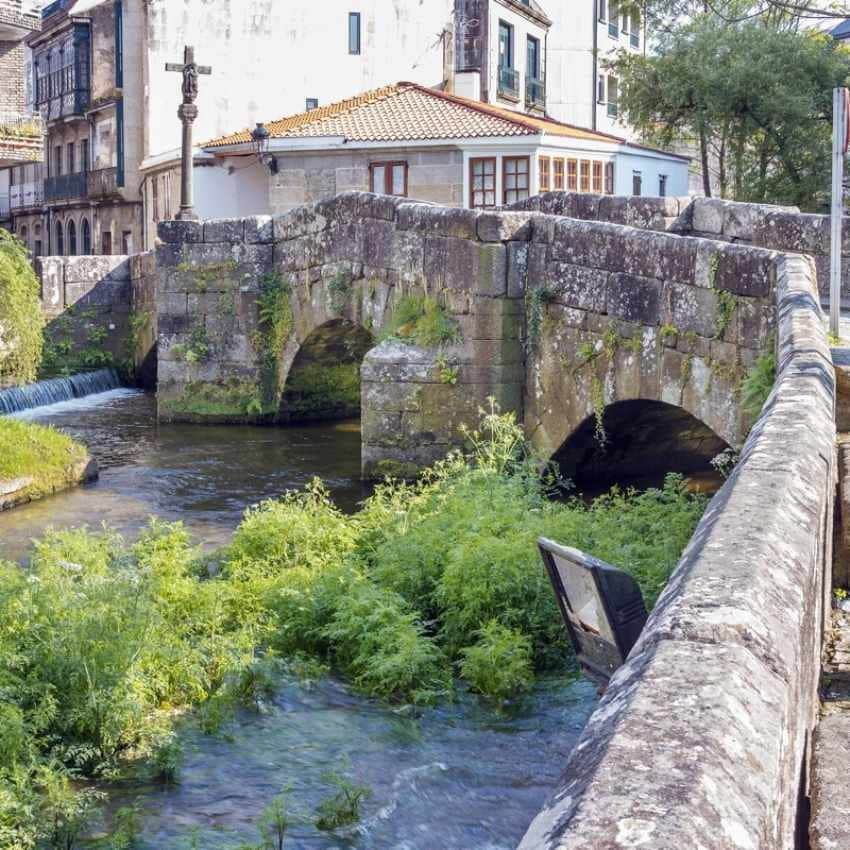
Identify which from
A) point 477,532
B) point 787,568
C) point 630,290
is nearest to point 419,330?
point 630,290

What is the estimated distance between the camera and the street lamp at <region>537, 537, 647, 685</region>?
3.99 m

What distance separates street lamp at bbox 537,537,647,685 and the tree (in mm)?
22165

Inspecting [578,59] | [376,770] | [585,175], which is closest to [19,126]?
[585,175]

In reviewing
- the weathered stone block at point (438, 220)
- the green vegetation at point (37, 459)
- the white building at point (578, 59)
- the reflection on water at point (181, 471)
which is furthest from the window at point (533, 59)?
the green vegetation at point (37, 459)

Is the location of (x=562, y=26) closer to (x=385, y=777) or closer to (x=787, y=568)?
(x=385, y=777)

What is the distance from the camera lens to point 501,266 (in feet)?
37.8

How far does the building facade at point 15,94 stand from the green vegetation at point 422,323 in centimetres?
1610

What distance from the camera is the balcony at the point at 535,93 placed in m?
34.4

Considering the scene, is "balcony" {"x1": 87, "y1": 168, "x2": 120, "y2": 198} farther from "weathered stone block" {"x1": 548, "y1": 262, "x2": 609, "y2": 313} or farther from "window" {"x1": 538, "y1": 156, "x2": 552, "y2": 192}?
"weathered stone block" {"x1": 548, "y1": 262, "x2": 609, "y2": 313}

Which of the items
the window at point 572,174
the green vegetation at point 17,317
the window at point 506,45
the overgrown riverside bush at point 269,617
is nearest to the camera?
the overgrown riverside bush at point 269,617

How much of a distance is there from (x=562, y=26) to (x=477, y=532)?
31547mm

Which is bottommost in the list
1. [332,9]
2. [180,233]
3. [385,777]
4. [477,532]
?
[385,777]

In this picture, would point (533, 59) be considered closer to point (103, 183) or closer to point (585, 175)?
point (585, 175)

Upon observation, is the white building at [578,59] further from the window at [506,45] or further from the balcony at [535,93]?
the window at [506,45]
